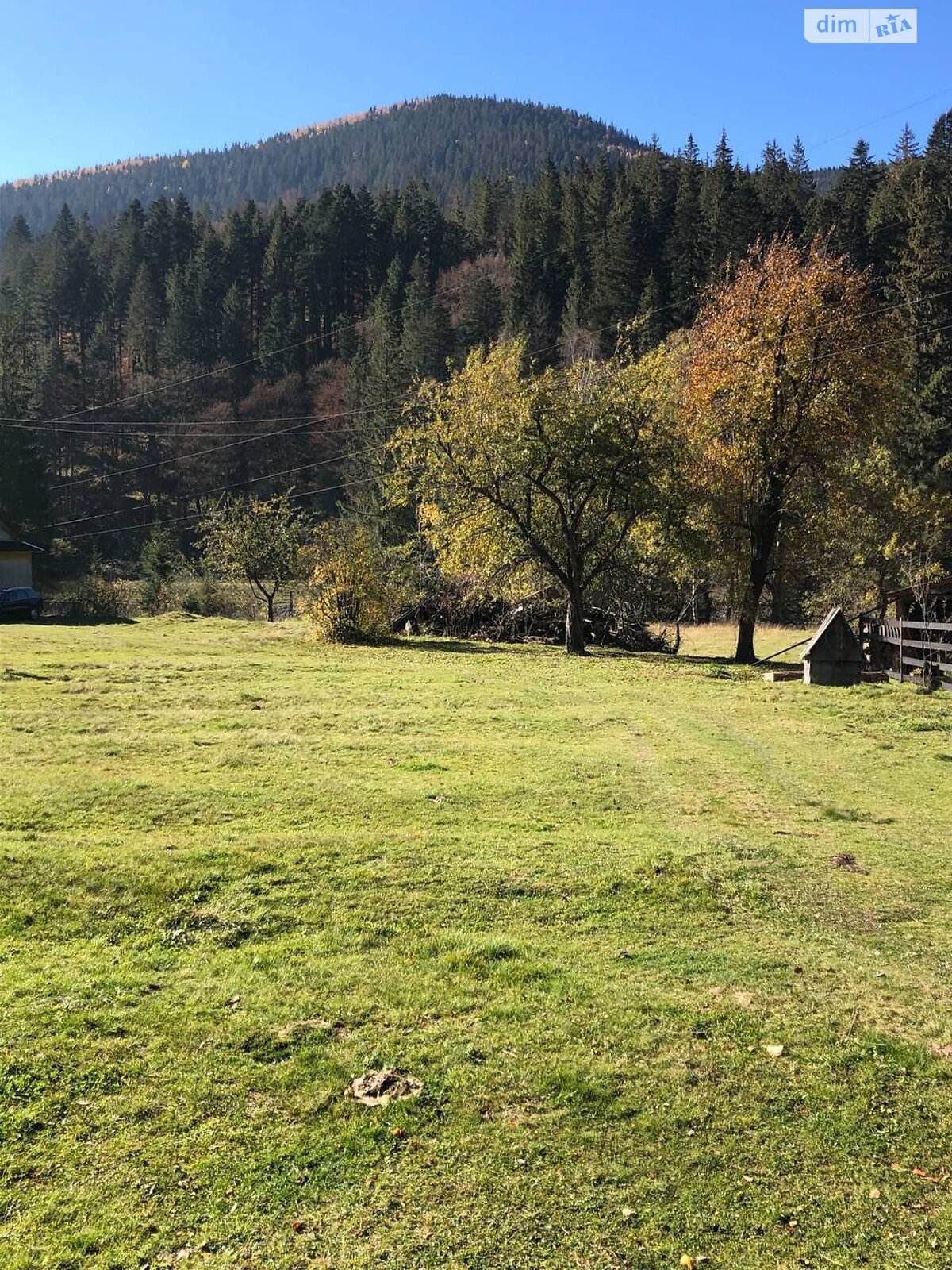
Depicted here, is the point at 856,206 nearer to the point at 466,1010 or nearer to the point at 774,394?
the point at 774,394

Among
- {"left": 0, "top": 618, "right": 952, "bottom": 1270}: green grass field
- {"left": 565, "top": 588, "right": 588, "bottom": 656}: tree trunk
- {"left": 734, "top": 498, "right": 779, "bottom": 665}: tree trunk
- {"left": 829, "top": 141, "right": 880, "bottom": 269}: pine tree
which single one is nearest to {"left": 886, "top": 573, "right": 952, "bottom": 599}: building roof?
{"left": 734, "top": 498, "right": 779, "bottom": 665}: tree trunk

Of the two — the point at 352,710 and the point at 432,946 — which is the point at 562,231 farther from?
the point at 432,946

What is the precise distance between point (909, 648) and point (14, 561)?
1694 inches

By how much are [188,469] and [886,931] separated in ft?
261

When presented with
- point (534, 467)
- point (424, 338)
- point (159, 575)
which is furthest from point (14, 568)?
point (424, 338)

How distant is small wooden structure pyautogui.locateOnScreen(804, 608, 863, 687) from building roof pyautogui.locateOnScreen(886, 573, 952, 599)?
2.09 metres

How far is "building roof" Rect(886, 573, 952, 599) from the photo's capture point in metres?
20.1

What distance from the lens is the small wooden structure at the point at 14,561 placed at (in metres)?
44.5

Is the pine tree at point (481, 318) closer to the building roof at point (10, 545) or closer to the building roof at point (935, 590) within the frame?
the building roof at point (10, 545)

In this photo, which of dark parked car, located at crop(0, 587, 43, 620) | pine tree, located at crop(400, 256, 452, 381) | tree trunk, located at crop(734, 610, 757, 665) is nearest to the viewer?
tree trunk, located at crop(734, 610, 757, 665)

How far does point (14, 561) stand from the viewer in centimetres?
4544

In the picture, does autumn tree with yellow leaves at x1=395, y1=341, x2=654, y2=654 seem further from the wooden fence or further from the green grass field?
the green grass field

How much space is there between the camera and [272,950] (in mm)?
5473

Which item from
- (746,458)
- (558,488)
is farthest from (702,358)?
(558,488)
